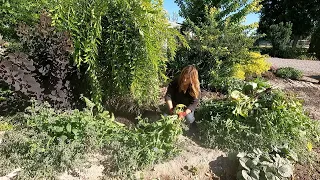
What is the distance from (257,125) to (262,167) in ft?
2.20

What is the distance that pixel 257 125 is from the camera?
10.6 feet

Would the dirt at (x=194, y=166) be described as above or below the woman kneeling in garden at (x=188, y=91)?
below

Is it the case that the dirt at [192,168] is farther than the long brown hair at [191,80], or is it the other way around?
the long brown hair at [191,80]

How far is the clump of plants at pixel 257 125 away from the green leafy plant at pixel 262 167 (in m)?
0.33

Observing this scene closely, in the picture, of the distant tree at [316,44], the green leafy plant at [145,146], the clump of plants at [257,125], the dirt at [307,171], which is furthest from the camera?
the distant tree at [316,44]

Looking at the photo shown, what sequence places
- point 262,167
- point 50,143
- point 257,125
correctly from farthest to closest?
1. point 257,125
2. point 262,167
3. point 50,143

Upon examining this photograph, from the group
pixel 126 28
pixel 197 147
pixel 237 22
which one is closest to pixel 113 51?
pixel 126 28

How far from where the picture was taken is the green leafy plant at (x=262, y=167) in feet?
8.58

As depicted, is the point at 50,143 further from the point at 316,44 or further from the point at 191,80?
the point at 316,44

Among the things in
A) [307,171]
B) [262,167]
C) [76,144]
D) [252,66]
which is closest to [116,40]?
[76,144]

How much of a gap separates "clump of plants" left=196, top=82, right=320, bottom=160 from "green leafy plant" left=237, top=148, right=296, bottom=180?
1.08 ft

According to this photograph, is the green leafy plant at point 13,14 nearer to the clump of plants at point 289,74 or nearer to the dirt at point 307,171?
the dirt at point 307,171

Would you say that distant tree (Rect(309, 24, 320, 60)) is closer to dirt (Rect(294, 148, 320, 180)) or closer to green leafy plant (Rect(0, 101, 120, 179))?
dirt (Rect(294, 148, 320, 180))

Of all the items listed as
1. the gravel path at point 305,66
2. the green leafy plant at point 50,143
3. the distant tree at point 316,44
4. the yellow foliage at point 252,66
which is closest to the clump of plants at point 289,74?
the yellow foliage at point 252,66
